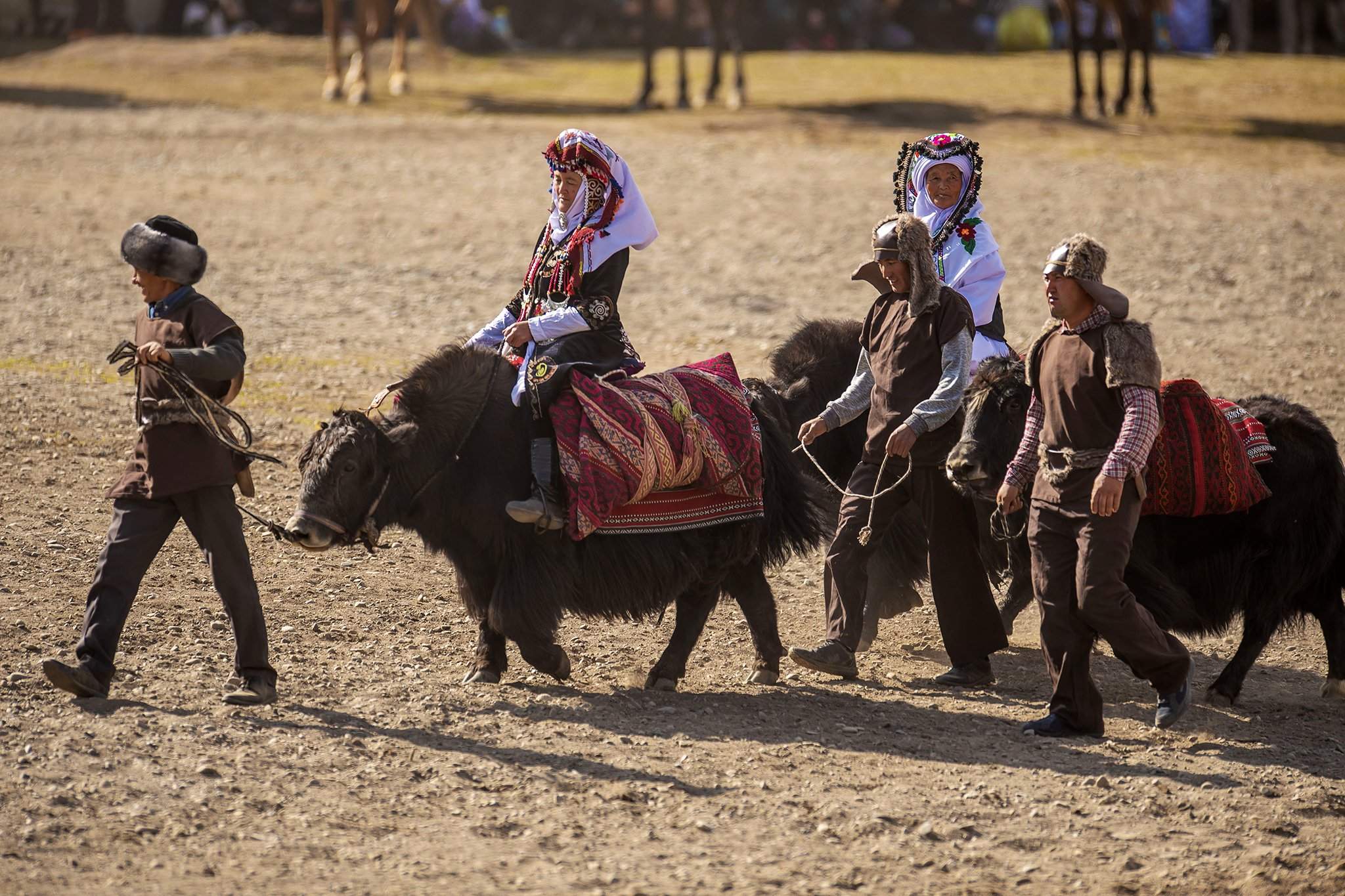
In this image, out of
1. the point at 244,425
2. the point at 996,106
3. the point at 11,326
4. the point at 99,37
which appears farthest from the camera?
the point at 99,37

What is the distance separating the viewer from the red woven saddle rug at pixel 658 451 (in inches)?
204

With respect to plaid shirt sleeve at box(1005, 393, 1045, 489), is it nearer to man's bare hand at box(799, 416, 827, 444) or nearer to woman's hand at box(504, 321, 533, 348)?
man's bare hand at box(799, 416, 827, 444)

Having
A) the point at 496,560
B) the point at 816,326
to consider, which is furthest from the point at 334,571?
the point at 816,326

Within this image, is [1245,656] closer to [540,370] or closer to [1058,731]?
[1058,731]

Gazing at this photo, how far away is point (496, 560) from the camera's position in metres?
5.28

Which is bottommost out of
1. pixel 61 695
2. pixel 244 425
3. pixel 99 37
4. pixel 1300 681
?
pixel 1300 681

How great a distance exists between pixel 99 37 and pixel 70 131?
7770 millimetres

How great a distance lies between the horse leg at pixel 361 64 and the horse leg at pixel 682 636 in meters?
14.5

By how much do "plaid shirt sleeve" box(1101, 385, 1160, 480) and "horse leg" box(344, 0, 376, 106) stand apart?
15.6 meters

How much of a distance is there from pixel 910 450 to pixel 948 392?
29 cm

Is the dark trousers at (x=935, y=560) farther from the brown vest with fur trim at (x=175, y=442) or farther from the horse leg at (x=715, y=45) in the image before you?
the horse leg at (x=715, y=45)

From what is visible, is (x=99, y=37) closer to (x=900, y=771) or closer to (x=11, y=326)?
(x=11, y=326)

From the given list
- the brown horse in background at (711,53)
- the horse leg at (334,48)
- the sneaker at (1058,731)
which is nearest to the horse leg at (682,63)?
the brown horse in background at (711,53)

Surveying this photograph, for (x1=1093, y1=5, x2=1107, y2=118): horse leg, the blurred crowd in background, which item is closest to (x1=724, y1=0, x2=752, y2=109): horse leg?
(x1=1093, y1=5, x2=1107, y2=118): horse leg
